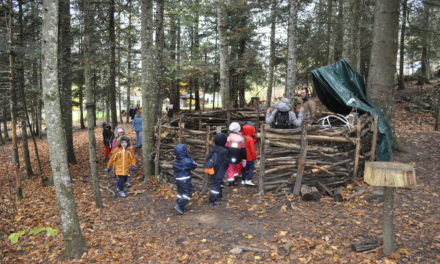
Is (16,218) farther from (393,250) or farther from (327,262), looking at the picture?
(393,250)

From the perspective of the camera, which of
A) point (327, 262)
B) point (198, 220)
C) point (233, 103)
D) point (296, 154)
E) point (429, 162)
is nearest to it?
point (327, 262)

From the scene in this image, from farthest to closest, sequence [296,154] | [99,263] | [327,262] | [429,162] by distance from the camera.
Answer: [429,162], [296,154], [99,263], [327,262]

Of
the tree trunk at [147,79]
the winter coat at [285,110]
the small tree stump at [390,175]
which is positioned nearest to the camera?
the small tree stump at [390,175]

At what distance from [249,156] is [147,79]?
3.72 metres

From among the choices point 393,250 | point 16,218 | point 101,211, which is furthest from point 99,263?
point 393,250

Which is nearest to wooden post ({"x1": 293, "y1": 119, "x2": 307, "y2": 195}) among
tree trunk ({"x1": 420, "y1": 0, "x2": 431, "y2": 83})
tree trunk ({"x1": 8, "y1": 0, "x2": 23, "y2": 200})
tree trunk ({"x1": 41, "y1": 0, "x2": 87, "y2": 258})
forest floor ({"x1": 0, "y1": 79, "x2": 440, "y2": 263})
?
forest floor ({"x1": 0, "y1": 79, "x2": 440, "y2": 263})

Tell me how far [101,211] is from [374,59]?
8.10m

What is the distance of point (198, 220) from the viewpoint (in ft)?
20.6

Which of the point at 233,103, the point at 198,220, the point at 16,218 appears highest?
the point at 233,103

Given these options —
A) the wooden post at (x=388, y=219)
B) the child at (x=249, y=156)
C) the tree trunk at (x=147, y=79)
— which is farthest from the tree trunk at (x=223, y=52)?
the wooden post at (x=388, y=219)

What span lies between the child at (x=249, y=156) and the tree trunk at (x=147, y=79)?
118 inches

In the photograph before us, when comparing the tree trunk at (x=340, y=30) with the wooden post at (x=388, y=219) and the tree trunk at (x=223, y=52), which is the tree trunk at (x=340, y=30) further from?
the wooden post at (x=388, y=219)

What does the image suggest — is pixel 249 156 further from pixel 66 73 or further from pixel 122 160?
pixel 66 73

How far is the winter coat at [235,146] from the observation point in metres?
7.50
